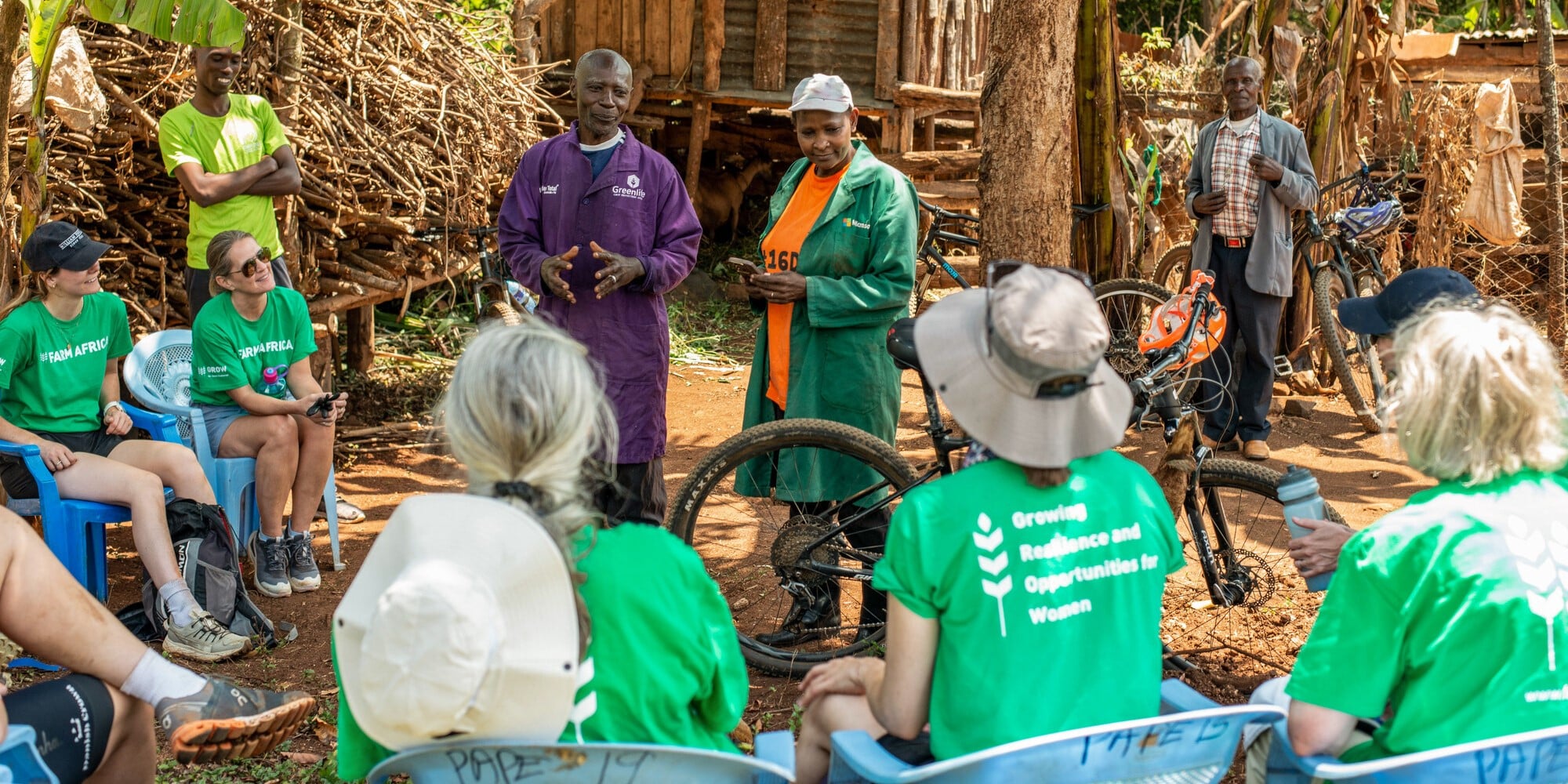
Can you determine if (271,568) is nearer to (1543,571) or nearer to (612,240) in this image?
(612,240)

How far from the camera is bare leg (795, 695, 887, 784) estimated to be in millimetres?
2473

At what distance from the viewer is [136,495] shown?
436 cm

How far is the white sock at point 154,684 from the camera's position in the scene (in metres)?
2.68

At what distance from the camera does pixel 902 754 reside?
2.46 metres

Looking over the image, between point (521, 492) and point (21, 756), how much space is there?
41.6 inches

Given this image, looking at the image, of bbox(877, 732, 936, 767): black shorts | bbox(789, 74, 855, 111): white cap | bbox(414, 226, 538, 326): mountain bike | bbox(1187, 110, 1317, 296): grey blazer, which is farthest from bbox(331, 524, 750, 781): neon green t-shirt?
bbox(1187, 110, 1317, 296): grey blazer

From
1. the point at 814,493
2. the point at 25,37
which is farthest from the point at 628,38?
the point at 814,493

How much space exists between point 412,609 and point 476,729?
→ 24cm

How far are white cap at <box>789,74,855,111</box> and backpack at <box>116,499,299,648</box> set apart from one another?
2.39 metres

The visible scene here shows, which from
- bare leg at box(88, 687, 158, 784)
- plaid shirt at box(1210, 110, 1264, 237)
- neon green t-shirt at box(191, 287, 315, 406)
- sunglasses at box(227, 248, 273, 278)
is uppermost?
plaid shirt at box(1210, 110, 1264, 237)

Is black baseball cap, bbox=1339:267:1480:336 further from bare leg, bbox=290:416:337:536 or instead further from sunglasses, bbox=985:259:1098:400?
bare leg, bbox=290:416:337:536

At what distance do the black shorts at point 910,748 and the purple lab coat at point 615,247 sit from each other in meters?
2.32

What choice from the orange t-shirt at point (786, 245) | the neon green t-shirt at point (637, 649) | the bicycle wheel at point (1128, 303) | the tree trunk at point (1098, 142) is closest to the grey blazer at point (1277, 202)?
the bicycle wheel at point (1128, 303)

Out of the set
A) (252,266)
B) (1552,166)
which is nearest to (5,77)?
(252,266)
